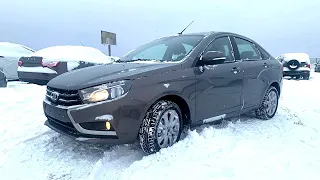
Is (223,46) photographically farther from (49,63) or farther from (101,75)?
(49,63)

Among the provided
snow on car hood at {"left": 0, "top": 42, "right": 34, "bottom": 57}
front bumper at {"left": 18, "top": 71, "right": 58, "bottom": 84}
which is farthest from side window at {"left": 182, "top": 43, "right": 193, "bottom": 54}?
snow on car hood at {"left": 0, "top": 42, "right": 34, "bottom": 57}

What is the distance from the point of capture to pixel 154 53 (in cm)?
392

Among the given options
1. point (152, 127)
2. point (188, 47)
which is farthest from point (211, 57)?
point (152, 127)

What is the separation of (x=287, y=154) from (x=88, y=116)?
2211 millimetres

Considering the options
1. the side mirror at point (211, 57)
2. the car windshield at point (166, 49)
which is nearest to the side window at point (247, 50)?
the car windshield at point (166, 49)

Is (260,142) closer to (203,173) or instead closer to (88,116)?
(203,173)

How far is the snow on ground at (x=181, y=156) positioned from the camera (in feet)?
8.43

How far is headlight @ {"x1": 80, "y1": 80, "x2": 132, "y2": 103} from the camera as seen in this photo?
2684 mm

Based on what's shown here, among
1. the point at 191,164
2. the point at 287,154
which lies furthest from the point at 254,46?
the point at 191,164

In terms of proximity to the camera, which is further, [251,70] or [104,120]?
[251,70]

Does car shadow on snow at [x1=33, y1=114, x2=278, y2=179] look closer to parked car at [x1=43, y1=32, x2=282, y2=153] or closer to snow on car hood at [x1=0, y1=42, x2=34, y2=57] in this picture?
parked car at [x1=43, y1=32, x2=282, y2=153]

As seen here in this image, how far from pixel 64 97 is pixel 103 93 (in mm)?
455

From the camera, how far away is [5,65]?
329 inches

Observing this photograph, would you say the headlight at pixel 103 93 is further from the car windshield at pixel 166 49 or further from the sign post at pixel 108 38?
the sign post at pixel 108 38
